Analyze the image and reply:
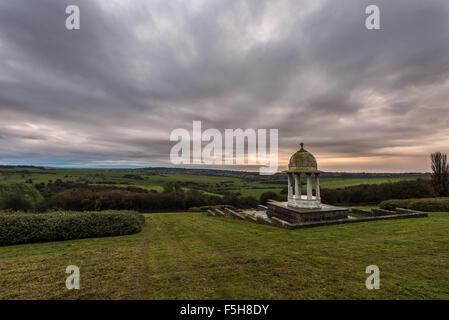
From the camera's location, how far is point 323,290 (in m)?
4.04

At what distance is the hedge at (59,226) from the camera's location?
10.3 metres

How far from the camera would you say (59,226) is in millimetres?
11062

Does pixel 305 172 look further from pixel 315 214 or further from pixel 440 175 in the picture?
pixel 440 175

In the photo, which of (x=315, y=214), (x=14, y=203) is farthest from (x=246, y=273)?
(x=14, y=203)

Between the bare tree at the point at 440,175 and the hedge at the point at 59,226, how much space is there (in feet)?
145

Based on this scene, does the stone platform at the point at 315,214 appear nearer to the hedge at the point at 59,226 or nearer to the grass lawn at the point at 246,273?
the grass lawn at the point at 246,273

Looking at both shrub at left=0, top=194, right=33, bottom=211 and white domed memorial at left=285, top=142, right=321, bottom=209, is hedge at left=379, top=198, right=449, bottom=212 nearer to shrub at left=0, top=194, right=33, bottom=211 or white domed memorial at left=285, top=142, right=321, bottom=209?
white domed memorial at left=285, top=142, right=321, bottom=209

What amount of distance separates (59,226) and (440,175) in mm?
49443

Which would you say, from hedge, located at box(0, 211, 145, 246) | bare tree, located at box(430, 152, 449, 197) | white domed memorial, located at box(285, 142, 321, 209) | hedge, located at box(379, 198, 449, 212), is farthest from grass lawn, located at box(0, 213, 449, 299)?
bare tree, located at box(430, 152, 449, 197)

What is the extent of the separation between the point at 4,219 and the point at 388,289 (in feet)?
59.1

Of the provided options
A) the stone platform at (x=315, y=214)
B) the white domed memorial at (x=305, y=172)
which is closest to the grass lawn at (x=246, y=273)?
the stone platform at (x=315, y=214)

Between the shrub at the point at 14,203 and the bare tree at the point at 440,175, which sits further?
the shrub at the point at 14,203
